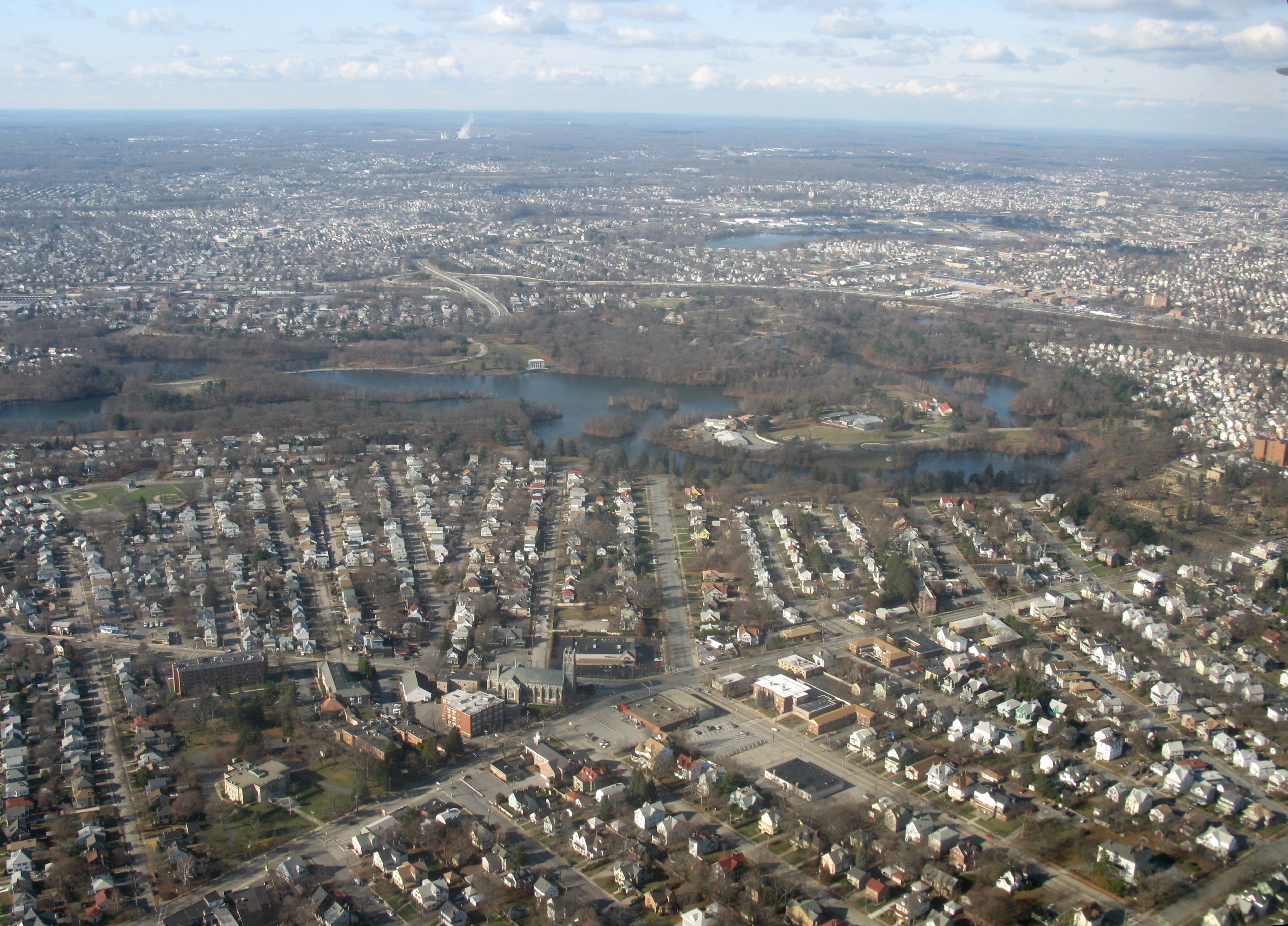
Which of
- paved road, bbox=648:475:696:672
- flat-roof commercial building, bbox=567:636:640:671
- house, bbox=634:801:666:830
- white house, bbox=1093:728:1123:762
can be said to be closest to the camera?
house, bbox=634:801:666:830

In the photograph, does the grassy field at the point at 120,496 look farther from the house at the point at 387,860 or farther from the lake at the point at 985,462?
the lake at the point at 985,462

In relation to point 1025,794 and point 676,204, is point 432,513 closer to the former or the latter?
point 1025,794

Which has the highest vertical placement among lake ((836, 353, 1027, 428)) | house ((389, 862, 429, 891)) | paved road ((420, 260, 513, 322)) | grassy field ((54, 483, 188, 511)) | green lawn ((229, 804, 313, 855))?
paved road ((420, 260, 513, 322))

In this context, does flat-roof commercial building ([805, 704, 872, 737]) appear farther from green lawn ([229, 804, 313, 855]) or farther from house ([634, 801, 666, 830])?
green lawn ([229, 804, 313, 855])

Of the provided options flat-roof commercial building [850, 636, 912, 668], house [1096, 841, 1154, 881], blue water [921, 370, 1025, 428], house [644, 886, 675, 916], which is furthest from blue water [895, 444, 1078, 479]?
house [644, 886, 675, 916]

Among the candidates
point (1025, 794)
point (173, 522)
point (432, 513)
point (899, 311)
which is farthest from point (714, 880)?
point (899, 311)

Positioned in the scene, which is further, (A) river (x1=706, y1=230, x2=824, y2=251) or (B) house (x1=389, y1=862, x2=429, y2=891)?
(A) river (x1=706, y1=230, x2=824, y2=251)

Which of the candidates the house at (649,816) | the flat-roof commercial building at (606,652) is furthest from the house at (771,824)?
the flat-roof commercial building at (606,652)
